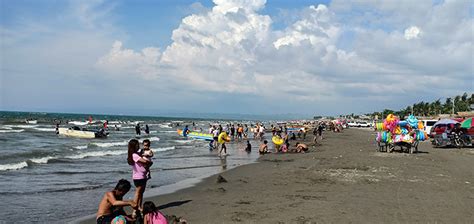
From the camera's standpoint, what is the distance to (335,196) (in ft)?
30.9

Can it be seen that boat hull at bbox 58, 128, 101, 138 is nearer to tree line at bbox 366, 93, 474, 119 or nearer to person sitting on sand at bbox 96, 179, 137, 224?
person sitting on sand at bbox 96, 179, 137, 224

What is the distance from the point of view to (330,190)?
1019 centimetres

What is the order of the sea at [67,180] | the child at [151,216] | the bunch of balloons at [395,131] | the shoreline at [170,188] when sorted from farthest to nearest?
the bunch of balloons at [395,131] → the shoreline at [170,188] → the sea at [67,180] → the child at [151,216]

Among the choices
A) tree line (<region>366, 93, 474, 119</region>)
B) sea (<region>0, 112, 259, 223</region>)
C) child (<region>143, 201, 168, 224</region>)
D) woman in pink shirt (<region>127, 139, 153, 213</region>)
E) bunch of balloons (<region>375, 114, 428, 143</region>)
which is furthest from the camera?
tree line (<region>366, 93, 474, 119</region>)

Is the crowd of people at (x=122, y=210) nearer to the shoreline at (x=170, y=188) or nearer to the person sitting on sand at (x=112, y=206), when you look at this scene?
the person sitting on sand at (x=112, y=206)

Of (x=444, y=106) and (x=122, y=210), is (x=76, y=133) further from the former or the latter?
(x=444, y=106)

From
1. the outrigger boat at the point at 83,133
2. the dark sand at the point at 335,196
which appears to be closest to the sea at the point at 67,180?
the dark sand at the point at 335,196

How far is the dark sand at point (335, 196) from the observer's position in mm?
7617

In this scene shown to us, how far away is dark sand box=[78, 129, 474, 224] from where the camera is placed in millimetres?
7617

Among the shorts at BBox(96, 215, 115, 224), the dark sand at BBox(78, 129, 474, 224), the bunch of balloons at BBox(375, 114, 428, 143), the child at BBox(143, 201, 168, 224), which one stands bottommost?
the dark sand at BBox(78, 129, 474, 224)

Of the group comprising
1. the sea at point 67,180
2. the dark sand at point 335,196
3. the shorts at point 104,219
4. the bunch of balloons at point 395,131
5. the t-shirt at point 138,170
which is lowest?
the sea at point 67,180

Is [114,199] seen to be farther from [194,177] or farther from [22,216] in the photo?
[194,177]

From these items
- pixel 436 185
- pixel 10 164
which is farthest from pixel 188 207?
pixel 10 164

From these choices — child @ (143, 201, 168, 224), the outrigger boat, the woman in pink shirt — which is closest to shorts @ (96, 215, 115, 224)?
child @ (143, 201, 168, 224)
